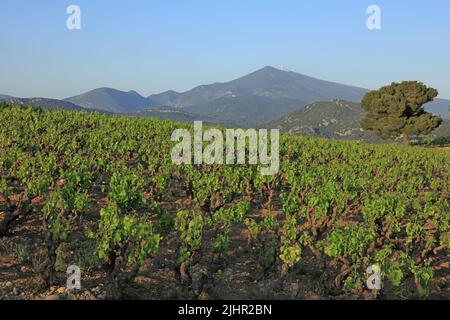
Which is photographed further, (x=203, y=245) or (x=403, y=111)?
(x=403, y=111)

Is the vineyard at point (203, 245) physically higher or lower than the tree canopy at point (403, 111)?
lower

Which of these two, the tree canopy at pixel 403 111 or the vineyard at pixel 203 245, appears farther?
the tree canopy at pixel 403 111

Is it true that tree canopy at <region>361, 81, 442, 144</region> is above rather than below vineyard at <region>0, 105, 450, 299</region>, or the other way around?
above

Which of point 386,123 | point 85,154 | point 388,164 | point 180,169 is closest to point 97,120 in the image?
point 85,154

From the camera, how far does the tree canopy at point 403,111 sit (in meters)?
55.9

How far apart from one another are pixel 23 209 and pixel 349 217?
1281cm

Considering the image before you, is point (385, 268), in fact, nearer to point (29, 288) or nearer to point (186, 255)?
point (186, 255)

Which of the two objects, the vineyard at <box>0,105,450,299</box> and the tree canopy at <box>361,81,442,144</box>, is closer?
the vineyard at <box>0,105,450,299</box>

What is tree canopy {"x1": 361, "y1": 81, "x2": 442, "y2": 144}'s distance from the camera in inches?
2201

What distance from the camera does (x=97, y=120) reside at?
3522 centimetres

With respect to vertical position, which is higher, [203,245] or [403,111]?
[403,111]

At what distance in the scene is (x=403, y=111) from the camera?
5659 cm

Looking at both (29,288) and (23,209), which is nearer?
(29,288)

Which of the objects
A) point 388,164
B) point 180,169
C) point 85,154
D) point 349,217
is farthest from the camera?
point 388,164
